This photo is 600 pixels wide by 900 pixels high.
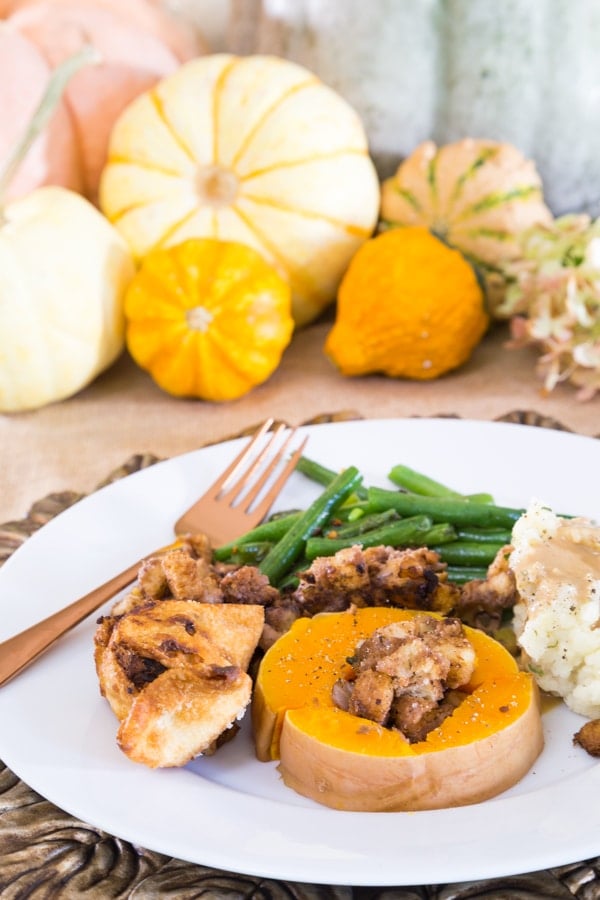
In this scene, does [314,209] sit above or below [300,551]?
above

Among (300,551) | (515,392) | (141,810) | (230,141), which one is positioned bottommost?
(515,392)

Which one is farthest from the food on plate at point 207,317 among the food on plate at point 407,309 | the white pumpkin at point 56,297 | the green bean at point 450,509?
the green bean at point 450,509

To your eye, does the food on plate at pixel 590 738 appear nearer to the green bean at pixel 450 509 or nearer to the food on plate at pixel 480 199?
the green bean at pixel 450 509

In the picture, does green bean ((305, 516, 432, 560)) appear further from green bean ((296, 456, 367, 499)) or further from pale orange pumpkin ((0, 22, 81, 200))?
pale orange pumpkin ((0, 22, 81, 200))

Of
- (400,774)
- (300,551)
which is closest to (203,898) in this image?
(400,774)

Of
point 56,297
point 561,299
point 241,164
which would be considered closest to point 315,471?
point 56,297

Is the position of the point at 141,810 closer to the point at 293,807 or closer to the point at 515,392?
the point at 293,807

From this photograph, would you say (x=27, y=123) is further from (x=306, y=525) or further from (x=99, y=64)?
(x=306, y=525)
